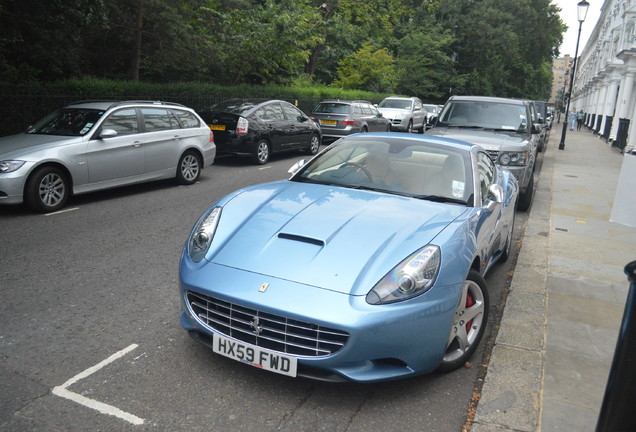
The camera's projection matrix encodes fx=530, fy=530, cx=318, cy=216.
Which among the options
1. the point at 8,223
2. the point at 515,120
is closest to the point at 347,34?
the point at 515,120

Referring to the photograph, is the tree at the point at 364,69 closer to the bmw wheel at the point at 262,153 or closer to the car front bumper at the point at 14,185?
the bmw wheel at the point at 262,153

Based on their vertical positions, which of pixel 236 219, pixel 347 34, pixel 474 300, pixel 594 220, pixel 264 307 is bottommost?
pixel 594 220

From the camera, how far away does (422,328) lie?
122 inches

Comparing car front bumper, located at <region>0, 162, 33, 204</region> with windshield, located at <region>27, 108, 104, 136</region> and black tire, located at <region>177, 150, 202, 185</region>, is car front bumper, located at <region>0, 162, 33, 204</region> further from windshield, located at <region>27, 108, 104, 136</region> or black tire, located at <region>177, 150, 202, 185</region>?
black tire, located at <region>177, 150, 202, 185</region>

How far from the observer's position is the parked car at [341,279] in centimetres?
300

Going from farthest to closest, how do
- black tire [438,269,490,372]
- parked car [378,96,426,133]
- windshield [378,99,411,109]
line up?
windshield [378,99,411,109], parked car [378,96,426,133], black tire [438,269,490,372]

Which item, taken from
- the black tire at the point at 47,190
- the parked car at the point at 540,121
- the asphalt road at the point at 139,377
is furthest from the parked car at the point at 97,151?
the parked car at the point at 540,121

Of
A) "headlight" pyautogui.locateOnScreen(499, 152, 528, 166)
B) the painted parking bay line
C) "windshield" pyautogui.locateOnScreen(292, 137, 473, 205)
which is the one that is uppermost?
"windshield" pyautogui.locateOnScreen(292, 137, 473, 205)

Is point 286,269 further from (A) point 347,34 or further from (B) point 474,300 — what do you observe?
(A) point 347,34

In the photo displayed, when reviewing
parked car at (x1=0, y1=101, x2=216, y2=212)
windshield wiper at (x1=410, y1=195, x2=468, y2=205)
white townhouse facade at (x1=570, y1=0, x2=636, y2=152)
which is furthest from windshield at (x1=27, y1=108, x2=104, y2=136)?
white townhouse facade at (x1=570, y1=0, x2=636, y2=152)

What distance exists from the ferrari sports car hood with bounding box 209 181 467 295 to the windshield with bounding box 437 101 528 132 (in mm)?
6377

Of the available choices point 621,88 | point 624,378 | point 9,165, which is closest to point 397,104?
point 621,88

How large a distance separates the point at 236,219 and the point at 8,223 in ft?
15.8

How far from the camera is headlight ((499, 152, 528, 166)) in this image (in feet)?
28.7
